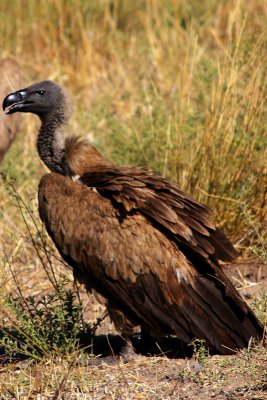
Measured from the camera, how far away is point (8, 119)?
26.6 ft

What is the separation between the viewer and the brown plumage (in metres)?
8.02

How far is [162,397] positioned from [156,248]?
0.88 m

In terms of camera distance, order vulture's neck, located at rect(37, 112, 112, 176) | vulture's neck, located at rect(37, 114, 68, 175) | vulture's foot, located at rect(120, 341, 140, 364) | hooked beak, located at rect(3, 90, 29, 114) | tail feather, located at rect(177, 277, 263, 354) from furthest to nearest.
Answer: hooked beak, located at rect(3, 90, 29, 114) → vulture's neck, located at rect(37, 114, 68, 175) → vulture's neck, located at rect(37, 112, 112, 176) → vulture's foot, located at rect(120, 341, 140, 364) → tail feather, located at rect(177, 277, 263, 354)

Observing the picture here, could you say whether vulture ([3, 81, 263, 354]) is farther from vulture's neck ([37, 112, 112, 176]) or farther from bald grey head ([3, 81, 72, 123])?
bald grey head ([3, 81, 72, 123])

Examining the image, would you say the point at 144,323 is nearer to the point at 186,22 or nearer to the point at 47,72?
the point at 47,72

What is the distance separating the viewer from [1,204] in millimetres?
7320

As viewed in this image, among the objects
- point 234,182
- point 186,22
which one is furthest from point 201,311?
point 186,22

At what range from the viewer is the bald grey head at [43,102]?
590 centimetres

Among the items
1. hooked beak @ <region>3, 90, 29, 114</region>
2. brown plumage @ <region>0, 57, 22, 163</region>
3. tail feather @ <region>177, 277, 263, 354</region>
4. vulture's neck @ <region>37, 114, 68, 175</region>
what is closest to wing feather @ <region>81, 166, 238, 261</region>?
tail feather @ <region>177, 277, 263, 354</region>

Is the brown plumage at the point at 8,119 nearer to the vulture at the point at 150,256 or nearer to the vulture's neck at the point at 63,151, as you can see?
the vulture's neck at the point at 63,151

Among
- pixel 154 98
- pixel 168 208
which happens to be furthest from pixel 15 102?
pixel 154 98

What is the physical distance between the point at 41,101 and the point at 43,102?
0.05 ft

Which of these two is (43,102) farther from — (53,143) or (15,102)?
(53,143)

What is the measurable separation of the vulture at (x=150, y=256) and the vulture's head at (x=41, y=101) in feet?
2.77
